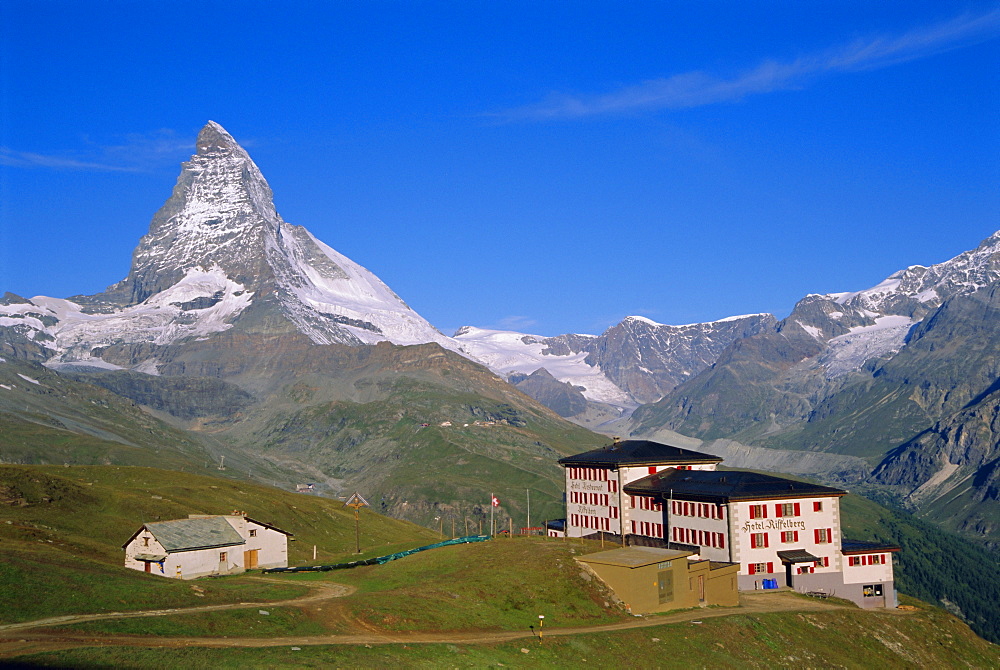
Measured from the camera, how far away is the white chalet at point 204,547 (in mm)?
102625

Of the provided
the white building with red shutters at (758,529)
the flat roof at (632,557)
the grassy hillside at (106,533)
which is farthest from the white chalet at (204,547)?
the white building with red shutters at (758,529)

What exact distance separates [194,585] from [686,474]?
2931 inches

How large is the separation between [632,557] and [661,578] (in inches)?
159

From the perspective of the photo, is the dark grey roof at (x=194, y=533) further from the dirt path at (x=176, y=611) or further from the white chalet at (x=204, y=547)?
the dirt path at (x=176, y=611)

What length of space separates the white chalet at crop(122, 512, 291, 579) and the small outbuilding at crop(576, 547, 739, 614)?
4020 centimetres

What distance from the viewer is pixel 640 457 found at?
142m

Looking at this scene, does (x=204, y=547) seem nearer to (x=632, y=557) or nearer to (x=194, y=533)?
(x=194, y=533)

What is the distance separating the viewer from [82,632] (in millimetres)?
60719

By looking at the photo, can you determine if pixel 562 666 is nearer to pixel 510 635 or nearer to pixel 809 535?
pixel 510 635

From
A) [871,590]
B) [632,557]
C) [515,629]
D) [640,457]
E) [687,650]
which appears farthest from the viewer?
[640,457]

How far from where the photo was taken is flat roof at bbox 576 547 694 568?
9531 centimetres

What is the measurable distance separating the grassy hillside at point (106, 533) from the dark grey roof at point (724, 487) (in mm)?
37183

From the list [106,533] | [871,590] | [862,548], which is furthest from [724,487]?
[106,533]

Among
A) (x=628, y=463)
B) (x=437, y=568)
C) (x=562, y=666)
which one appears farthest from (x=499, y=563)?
(x=628, y=463)
